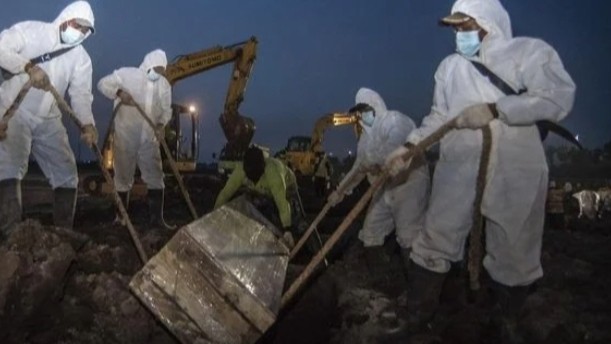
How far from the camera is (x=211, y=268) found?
335 centimetres

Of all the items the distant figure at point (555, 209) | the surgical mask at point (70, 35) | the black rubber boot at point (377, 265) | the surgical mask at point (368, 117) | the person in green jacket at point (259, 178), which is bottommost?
the distant figure at point (555, 209)

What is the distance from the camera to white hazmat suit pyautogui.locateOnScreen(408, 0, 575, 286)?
136 inches

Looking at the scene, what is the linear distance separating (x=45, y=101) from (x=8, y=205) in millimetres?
974

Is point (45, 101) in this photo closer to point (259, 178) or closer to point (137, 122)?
point (137, 122)

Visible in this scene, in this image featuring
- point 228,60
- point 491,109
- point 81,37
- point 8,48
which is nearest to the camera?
point 491,109

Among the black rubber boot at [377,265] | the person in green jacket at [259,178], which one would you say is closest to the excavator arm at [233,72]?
the person in green jacket at [259,178]

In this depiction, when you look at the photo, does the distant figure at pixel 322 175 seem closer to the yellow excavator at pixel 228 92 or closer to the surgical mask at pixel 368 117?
the yellow excavator at pixel 228 92

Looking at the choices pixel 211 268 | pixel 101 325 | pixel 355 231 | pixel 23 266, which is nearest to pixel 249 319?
pixel 211 268

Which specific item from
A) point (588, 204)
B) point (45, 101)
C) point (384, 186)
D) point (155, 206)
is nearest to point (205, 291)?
point (384, 186)

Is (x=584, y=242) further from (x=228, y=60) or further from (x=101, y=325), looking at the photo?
(x=228, y=60)

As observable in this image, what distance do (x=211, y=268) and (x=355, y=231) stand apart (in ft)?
17.0

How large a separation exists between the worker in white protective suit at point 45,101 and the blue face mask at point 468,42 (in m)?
3.31

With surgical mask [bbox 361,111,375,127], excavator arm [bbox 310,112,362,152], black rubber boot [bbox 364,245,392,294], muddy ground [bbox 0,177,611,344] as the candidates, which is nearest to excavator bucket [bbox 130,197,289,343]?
muddy ground [bbox 0,177,611,344]

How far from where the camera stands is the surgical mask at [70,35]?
203 inches
